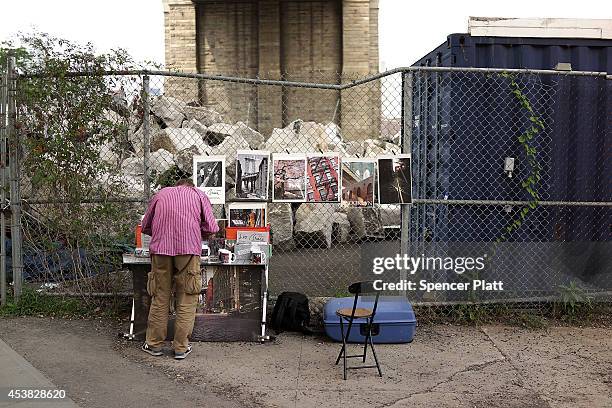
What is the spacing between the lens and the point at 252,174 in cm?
696

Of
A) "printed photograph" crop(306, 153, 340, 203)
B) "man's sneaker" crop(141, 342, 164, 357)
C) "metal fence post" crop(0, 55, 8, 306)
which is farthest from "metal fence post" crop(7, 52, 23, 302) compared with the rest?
"printed photograph" crop(306, 153, 340, 203)

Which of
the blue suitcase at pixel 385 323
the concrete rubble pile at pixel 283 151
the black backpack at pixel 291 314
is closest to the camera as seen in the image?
the blue suitcase at pixel 385 323

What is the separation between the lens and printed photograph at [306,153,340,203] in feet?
22.7

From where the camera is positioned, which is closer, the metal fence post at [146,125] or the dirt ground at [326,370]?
the dirt ground at [326,370]

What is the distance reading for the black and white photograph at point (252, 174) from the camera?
22.8ft

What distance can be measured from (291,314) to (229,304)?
25.6 inches

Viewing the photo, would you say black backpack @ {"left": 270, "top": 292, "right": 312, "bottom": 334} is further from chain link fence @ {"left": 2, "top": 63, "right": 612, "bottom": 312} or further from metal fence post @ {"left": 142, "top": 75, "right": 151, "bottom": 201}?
metal fence post @ {"left": 142, "top": 75, "right": 151, "bottom": 201}

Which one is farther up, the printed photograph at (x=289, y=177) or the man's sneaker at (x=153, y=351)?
the printed photograph at (x=289, y=177)

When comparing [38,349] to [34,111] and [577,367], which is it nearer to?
[34,111]

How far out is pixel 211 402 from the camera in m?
4.95

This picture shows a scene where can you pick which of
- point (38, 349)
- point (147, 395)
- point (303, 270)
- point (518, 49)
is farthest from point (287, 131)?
point (147, 395)
